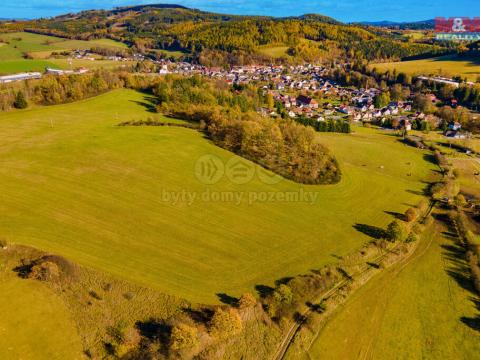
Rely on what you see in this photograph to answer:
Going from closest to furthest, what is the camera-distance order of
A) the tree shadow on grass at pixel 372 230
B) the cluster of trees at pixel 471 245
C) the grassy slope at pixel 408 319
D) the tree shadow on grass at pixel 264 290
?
the grassy slope at pixel 408 319, the tree shadow on grass at pixel 264 290, the cluster of trees at pixel 471 245, the tree shadow on grass at pixel 372 230

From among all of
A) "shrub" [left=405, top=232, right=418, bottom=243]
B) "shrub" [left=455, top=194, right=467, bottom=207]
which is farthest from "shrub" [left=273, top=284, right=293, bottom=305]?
"shrub" [left=455, top=194, right=467, bottom=207]

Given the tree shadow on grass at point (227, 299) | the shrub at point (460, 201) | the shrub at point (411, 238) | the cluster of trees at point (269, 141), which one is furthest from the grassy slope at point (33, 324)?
the shrub at point (460, 201)

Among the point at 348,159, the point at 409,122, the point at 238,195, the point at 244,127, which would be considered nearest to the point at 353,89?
the point at 409,122

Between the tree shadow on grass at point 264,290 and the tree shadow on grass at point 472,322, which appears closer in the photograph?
the tree shadow on grass at point 472,322

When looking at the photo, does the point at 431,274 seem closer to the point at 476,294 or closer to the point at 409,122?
the point at 476,294

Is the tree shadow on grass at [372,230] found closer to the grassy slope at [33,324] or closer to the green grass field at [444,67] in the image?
the grassy slope at [33,324]

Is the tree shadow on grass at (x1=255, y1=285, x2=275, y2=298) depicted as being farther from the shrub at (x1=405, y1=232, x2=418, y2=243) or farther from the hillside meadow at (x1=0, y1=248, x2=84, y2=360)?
the shrub at (x1=405, y1=232, x2=418, y2=243)

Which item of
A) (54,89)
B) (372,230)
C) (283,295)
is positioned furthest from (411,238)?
(54,89)

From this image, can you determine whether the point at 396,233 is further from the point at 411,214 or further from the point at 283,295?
the point at 283,295
